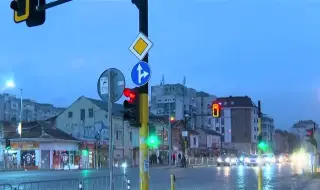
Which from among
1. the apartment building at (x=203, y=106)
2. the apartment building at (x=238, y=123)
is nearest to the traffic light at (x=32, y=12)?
the apartment building at (x=203, y=106)

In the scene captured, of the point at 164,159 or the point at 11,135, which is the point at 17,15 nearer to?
the point at 11,135

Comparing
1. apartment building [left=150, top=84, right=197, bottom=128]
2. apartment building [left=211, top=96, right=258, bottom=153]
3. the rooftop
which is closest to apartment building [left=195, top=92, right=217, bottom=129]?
apartment building [left=211, top=96, right=258, bottom=153]

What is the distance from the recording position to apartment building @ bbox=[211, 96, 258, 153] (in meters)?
145

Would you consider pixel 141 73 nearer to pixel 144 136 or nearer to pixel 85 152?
pixel 144 136

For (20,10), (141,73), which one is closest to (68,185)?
(141,73)

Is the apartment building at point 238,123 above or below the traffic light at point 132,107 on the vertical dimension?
above

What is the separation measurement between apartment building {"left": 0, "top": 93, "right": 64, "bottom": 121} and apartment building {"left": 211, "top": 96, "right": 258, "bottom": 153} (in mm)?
46750

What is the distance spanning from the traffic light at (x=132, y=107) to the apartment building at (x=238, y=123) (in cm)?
13336

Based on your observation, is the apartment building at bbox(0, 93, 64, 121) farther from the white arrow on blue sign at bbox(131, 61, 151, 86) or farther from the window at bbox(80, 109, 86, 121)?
the white arrow on blue sign at bbox(131, 61, 151, 86)

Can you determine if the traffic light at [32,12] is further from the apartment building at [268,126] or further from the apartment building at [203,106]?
the apartment building at [268,126]

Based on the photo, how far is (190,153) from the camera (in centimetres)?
10019

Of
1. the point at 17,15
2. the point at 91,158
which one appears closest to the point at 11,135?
the point at 91,158

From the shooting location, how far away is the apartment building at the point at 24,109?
144500mm

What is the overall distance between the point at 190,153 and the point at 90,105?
28.5 meters
